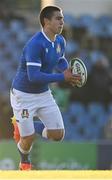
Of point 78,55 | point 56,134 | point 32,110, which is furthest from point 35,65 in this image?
point 78,55

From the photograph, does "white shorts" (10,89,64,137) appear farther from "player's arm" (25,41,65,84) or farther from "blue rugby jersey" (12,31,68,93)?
"player's arm" (25,41,65,84)

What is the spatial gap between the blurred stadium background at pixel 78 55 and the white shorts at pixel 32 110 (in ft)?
13.4

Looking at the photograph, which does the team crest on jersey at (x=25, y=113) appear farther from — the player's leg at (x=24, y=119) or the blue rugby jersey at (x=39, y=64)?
the blue rugby jersey at (x=39, y=64)

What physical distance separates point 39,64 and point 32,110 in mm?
651

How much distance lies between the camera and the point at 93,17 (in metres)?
14.7

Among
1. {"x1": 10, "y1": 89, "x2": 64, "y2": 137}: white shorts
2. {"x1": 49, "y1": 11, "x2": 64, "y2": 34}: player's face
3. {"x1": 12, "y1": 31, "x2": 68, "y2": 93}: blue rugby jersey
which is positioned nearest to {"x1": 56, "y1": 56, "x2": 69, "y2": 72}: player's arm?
{"x1": 12, "y1": 31, "x2": 68, "y2": 93}: blue rugby jersey

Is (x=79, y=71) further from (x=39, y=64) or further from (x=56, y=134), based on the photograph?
(x=56, y=134)

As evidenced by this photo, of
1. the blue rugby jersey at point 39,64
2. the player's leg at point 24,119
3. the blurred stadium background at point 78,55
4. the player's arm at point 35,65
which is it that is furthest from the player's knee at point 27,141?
the blurred stadium background at point 78,55

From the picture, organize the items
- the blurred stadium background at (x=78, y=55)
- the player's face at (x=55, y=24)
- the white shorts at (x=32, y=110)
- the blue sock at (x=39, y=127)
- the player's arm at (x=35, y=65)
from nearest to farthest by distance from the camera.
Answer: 1. the player's arm at (x=35, y=65)
2. the player's face at (x=55, y=24)
3. the white shorts at (x=32, y=110)
4. the blue sock at (x=39, y=127)
5. the blurred stadium background at (x=78, y=55)

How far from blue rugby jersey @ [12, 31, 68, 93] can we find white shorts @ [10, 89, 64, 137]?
0.08 meters

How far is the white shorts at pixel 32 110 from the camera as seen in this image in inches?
342

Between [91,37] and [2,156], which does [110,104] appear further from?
[2,156]

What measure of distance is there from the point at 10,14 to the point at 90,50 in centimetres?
160

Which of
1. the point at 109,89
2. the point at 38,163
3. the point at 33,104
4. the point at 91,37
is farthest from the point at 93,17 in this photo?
the point at 33,104
